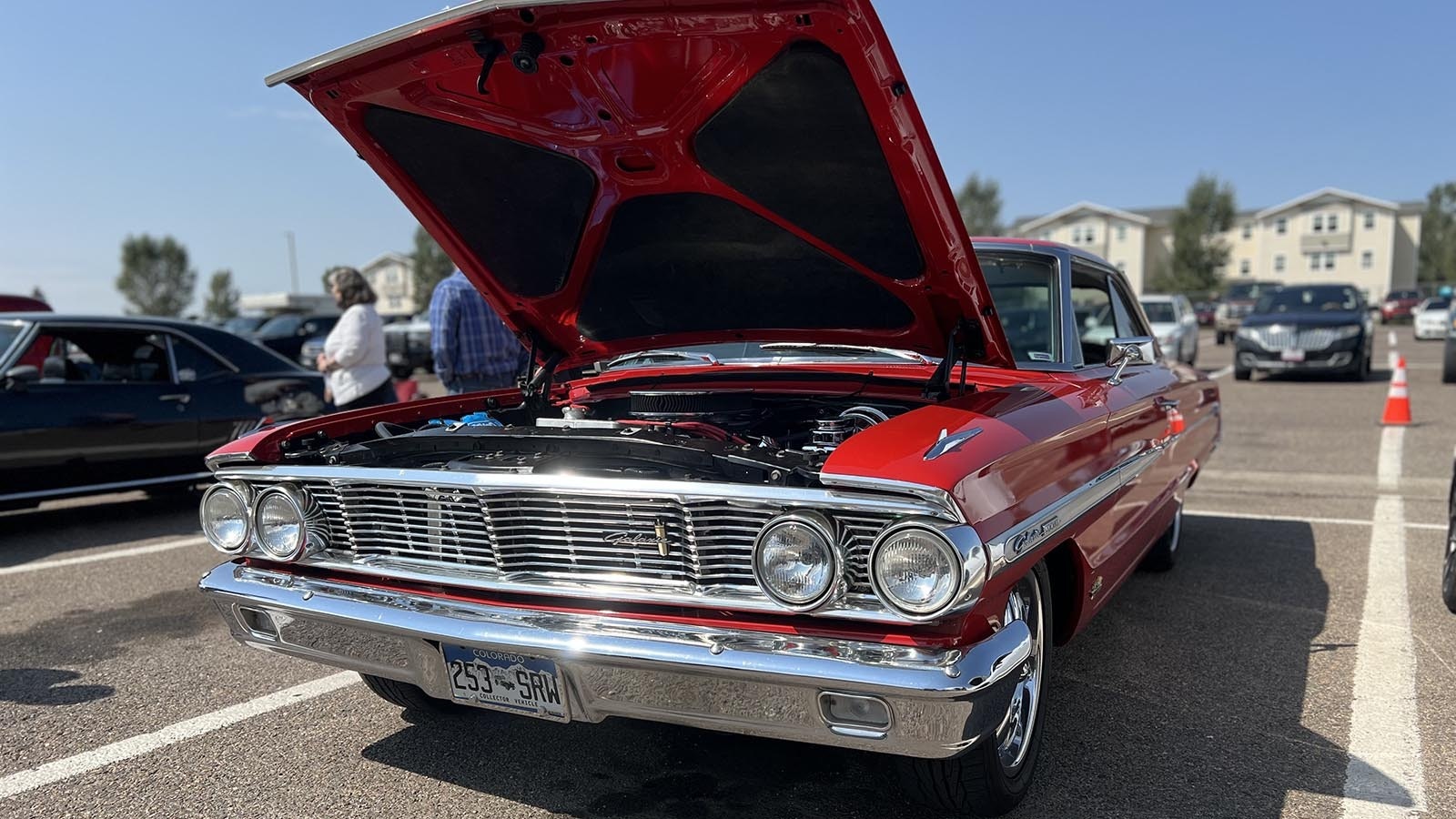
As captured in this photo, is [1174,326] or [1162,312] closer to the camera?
[1174,326]

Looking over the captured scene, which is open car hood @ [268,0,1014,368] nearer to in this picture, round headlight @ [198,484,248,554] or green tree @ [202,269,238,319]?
round headlight @ [198,484,248,554]

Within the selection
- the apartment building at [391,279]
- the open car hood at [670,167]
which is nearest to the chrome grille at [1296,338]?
the open car hood at [670,167]

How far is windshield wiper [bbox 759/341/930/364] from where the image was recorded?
343 cm

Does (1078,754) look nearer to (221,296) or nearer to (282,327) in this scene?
(282,327)

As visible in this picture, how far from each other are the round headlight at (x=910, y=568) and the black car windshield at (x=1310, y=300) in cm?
1591

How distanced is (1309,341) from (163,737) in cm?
1544

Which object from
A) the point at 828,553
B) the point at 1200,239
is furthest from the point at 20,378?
the point at 1200,239

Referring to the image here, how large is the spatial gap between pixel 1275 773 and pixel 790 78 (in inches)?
91.0

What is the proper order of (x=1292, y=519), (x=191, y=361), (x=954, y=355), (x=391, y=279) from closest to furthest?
(x=954, y=355)
(x=1292, y=519)
(x=191, y=361)
(x=391, y=279)

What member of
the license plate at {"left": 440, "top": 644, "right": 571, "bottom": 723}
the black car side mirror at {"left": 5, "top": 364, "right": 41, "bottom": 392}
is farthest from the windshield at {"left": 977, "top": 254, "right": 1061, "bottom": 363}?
the black car side mirror at {"left": 5, "top": 364, "right": 41, "bottom": 392}

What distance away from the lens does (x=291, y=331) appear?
2211 centimetres

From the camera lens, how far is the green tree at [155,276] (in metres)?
68.4

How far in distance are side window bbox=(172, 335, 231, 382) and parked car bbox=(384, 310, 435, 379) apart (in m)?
11.8

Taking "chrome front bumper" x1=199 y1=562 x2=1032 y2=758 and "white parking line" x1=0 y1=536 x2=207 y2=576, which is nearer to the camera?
"chrome front bumper" x1=199 y1=562 x2=1032 y2=758
